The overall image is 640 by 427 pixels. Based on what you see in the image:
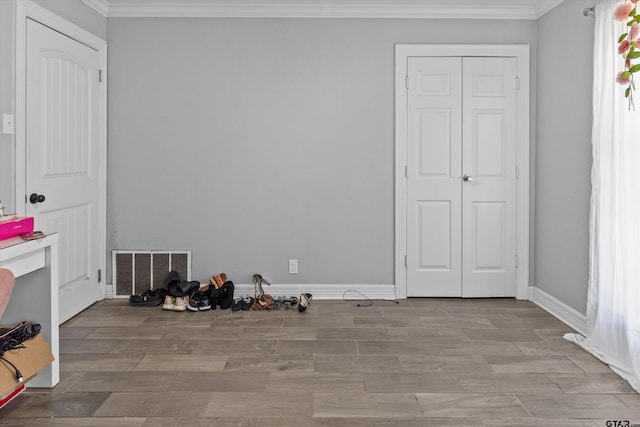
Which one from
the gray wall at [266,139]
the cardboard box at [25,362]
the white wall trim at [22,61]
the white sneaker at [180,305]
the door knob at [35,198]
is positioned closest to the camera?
the cardboard box at [25,362]

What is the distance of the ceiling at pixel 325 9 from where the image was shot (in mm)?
4457

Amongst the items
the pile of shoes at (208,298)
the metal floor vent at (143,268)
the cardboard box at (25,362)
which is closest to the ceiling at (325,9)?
the metal floor vent at (143,268)

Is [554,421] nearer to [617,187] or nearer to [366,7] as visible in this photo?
[617,187]

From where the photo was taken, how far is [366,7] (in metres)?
4.52

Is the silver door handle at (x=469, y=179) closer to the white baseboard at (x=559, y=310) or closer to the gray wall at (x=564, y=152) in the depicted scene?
the gray wall at (x=564, y=152)

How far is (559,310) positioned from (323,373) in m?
2.10

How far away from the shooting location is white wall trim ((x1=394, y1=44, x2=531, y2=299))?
4.59 meters

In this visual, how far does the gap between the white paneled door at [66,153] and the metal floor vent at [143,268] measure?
193 mm

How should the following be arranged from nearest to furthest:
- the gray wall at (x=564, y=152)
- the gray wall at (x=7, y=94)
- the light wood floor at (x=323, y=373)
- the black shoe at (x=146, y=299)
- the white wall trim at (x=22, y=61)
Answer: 1. the light wood floor at (x=323, y=373)
2. the gray wall at (x=7, y=94)
3. the white wall trim at (x=22, y=61)
4. the gray wall at (x=564, y=152)
5. the black shoe at (x=146, y=299)

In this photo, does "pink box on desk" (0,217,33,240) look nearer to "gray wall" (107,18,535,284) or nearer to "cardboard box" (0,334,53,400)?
"cardboard box" (0,334,53,400)

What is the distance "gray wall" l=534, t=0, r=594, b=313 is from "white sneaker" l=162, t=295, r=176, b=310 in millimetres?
2944

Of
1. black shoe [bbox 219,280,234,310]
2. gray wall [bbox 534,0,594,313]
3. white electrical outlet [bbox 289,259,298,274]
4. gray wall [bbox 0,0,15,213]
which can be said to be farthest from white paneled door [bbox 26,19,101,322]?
gray wall [bbox 534,0,594,313]

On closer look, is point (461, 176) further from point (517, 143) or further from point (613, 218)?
point (613, 218)

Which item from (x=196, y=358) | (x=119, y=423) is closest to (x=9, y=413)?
(x=119, y=423)
